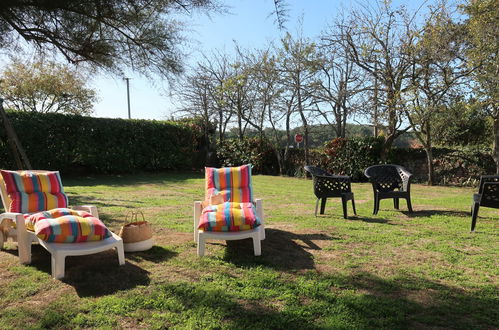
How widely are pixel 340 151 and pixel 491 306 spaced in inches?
433

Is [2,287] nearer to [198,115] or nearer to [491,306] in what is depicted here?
[491,306]

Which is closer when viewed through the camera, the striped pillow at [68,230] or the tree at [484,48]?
the striped pillow at [68,230]

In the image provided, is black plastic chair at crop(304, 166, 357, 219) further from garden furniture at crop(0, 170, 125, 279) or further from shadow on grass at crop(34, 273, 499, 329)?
garden furniture at crop(0, 170, 125, 279)

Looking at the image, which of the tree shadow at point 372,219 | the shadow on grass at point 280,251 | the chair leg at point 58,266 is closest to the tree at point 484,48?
the tree shadow at point 372,219

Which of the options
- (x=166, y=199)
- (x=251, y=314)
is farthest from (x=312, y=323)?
(x=166, y=199)

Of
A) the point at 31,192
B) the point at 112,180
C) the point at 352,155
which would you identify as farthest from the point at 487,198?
the point at 112,180

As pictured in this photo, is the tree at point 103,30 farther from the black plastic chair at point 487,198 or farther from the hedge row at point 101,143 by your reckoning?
the hedge row at point 101,143

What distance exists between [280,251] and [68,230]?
2205 mm

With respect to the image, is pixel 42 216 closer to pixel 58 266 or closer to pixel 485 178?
pixel 58 266

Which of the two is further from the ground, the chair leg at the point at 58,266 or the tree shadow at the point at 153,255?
the chair leg at the point at 58,266

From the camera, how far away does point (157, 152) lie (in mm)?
15688

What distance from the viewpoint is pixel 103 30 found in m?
3.49

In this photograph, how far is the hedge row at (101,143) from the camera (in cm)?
1235

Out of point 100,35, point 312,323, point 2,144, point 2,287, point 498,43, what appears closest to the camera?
point 312,323
